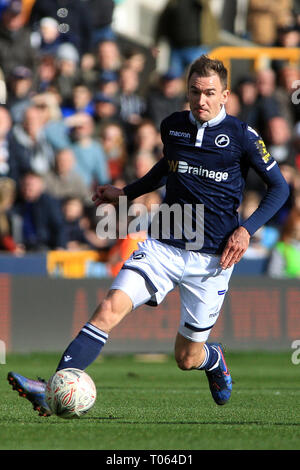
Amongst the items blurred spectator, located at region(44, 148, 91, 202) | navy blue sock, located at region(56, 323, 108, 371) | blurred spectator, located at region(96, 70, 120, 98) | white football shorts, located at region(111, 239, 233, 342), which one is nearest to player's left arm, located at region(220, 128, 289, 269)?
white football shorts, located at region(111, 239, 233, 342)

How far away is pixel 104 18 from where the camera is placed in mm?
17531

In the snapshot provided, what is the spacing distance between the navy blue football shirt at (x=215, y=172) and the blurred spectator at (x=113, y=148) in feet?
25.9

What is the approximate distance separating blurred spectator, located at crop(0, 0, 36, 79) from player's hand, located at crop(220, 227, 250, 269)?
29.6 feet

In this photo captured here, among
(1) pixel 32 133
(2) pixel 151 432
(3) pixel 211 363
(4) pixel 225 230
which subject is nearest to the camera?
(2) pixel 151 432

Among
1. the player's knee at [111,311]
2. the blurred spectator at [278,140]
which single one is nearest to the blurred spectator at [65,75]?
the blurred spectator at [278,140]

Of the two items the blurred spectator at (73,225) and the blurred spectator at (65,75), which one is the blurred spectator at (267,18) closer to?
the blurred spectator at (65,75)

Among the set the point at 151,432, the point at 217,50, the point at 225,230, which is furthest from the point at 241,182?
the point at 217,50

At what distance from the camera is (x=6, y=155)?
14523 millimetres

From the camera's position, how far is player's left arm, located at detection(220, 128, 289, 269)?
7.36m

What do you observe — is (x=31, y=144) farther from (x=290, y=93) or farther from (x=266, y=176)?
(x=266, y=176)

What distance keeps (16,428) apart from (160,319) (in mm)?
7194

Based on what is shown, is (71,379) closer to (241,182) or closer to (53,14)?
(241,182)

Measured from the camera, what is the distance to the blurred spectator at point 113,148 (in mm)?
15617

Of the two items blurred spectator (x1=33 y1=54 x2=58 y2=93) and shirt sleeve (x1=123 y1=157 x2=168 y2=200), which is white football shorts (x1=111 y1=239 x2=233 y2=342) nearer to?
shirt sleeve (x1=123 y1=157 x2=168 y2=200)
